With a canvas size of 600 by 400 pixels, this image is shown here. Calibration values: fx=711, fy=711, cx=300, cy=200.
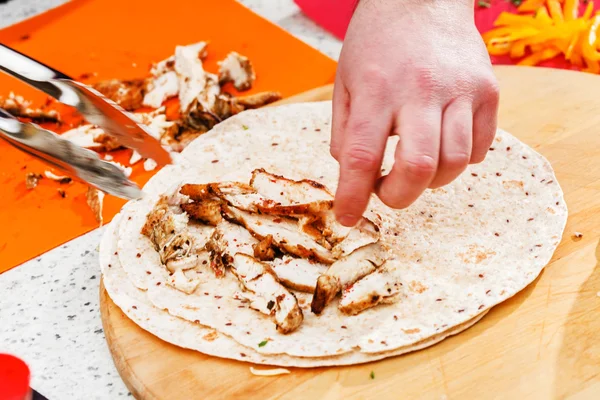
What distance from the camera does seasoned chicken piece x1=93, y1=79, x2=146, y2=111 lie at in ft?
11.2

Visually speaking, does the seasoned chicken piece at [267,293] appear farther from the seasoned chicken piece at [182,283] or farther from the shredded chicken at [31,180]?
the shredded chicken at [31,180]

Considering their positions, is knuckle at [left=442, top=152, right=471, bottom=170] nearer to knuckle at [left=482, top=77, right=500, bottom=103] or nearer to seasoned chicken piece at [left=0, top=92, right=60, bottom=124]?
knuckle at [left=482, top=77, right=500, bottom=103]

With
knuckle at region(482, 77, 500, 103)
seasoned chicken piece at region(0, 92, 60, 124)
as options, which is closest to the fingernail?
knuckle at region(482, 77, 500, 103)

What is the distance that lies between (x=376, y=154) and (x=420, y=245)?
66 cm

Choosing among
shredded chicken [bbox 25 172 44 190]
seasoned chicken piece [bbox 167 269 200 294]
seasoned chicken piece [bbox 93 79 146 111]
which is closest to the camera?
seasoned chicken piece [bbox 167 269 200 294]

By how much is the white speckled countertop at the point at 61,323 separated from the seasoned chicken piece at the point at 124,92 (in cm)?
90

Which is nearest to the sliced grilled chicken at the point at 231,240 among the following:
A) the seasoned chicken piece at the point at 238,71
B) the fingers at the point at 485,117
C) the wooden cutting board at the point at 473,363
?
the wooden cutting board at the point at 473,363

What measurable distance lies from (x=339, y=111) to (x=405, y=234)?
580mm

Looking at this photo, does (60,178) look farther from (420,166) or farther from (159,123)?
(420,166)

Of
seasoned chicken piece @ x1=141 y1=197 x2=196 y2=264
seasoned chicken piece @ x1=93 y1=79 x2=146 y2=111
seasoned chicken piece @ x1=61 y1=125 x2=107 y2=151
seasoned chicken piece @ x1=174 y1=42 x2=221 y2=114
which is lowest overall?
seasoned chicken piece @ x1=61 y1=125 x2=107 y2=151

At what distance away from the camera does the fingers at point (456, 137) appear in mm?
1816

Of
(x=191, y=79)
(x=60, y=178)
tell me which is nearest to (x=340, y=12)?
(x=191, y=79)

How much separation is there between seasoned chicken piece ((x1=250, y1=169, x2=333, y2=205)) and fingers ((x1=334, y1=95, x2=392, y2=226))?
560 mm

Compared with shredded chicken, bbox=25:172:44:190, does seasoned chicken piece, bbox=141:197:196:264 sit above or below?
above
